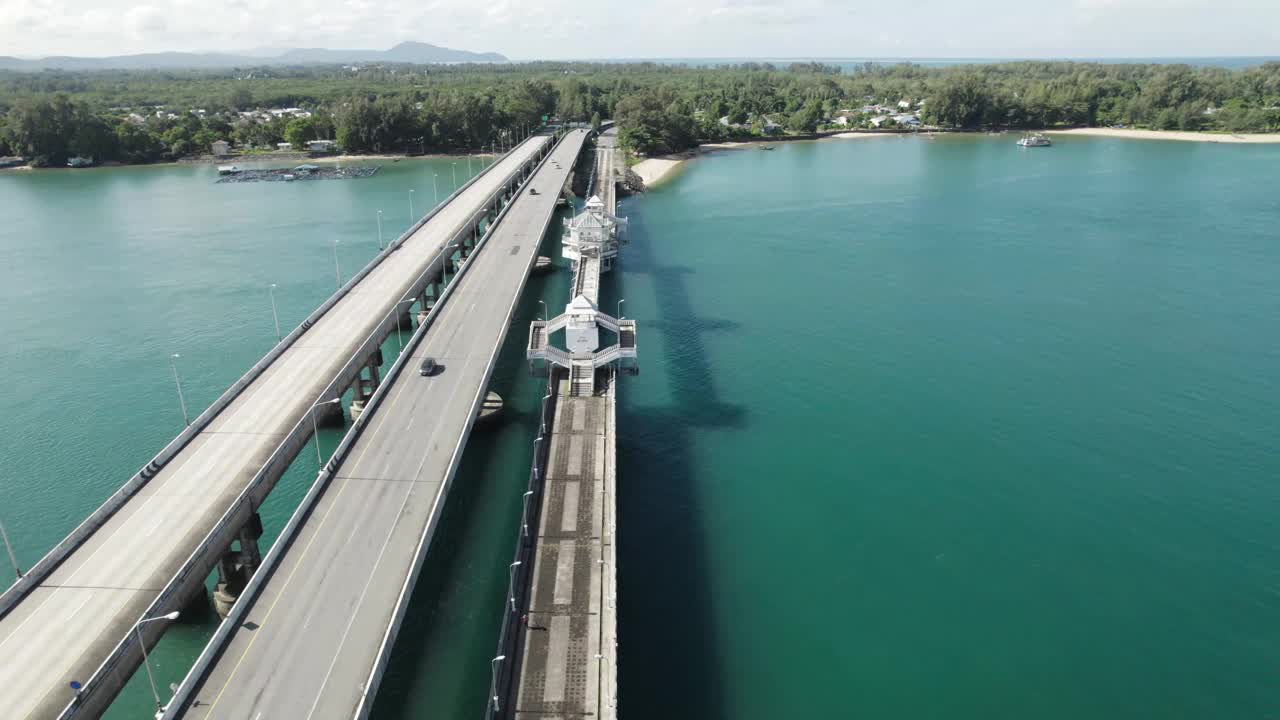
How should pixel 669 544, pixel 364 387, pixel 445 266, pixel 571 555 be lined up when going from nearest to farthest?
pixel 571 555 → pixel 669 544 → pixel 364 387 → pixel 445 266

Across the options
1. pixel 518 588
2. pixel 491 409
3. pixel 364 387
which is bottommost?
pixel 518 588

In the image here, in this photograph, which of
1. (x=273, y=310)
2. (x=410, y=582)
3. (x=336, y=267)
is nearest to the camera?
(x=410, y=582)

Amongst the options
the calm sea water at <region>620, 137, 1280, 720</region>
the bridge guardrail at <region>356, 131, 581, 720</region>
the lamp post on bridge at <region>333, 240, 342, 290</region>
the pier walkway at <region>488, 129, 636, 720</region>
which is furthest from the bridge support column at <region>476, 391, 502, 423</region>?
the lamp post on bridge at <region>333, 240, 342, 290</region>

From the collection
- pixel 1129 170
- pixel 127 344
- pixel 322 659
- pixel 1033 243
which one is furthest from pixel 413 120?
pixel 322 659

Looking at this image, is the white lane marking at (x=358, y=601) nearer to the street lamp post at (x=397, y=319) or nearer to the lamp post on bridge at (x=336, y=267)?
the street lamp post at (x=397, y=319)

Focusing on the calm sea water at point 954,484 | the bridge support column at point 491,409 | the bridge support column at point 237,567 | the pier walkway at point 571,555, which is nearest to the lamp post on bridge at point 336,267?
the calm sea water at point 954,484

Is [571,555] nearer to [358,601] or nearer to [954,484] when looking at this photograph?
[358,601]

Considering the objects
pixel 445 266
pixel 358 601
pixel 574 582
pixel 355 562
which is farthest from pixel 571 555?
pixel 445 266
